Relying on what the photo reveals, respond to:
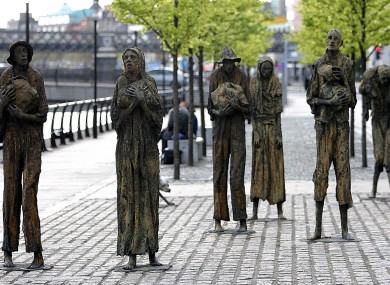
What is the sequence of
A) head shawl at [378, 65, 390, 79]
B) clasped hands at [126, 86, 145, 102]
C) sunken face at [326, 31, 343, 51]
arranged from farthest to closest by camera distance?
head shawl at [378, 65, 390, 79], sunken face at [326, 31, 343, 51], clasped hands at [126, 86, 145, 102]

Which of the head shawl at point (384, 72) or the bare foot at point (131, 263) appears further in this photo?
the head shawl at point (384, 72)

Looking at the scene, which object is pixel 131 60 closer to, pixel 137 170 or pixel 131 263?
pixel 137 170

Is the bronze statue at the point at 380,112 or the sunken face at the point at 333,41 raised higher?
the sunken face at the point at 333,41

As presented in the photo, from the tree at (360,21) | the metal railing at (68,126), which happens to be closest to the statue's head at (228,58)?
the tree at (360,21)

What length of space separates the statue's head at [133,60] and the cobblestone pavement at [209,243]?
74.0 inches

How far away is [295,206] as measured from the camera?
19.7 m

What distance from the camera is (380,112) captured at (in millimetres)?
20516

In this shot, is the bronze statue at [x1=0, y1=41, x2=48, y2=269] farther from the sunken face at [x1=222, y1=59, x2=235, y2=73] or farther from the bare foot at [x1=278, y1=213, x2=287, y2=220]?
the bare foot at [x1=278, y1=213, x2=287, y2=220]

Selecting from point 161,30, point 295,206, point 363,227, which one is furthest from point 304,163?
point 363,227

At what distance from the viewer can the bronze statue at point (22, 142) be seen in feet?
43.9

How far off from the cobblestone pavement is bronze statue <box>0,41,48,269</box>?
47 centimetres

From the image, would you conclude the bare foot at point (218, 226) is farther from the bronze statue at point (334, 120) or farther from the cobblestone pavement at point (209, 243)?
the bronze statue at point (334, 120)

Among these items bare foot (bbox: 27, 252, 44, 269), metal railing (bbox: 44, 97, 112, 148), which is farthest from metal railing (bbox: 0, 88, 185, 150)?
bare foot (bbox: 27, 252, 44, 269)

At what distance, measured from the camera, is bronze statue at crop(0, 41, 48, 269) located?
13.4 m
